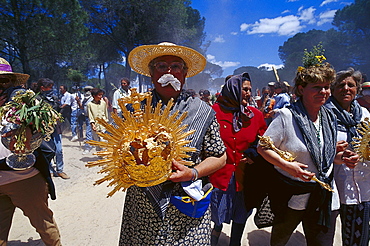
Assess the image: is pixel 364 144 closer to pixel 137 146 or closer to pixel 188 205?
pixel 188 205

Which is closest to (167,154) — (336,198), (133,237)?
(133,237)

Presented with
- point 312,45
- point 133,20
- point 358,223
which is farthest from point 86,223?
point 312,45

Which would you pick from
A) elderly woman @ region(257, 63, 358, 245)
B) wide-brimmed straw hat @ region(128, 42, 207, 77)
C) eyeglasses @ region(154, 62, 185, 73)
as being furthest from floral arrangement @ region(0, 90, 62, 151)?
elderly woman @ region(257, 63, 358, 245)

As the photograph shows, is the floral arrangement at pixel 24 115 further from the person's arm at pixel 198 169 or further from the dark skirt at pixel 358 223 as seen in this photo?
the dark skirt at pixel 358 223

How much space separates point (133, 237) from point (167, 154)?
0.75 m

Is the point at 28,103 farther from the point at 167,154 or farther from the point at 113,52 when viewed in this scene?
the point at 113,52

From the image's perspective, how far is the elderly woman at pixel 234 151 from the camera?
2.41 m

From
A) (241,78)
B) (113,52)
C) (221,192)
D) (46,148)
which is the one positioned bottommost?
(221,192)

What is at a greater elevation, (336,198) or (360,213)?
(336,198)

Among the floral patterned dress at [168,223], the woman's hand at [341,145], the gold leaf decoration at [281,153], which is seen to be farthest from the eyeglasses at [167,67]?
the woman's hand at [341,145]

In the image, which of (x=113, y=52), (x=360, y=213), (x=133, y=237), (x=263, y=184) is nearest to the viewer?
(x=133, y=237)

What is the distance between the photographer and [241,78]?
2.54m

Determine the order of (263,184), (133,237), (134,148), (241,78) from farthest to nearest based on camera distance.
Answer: (241,78) < (263,184) < (133,237) < (134,148)

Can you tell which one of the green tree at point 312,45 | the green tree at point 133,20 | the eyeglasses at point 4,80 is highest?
the green tree at point 312,45
